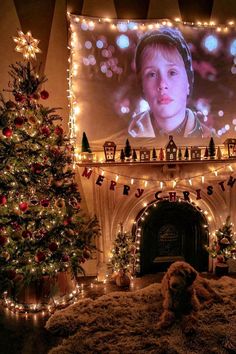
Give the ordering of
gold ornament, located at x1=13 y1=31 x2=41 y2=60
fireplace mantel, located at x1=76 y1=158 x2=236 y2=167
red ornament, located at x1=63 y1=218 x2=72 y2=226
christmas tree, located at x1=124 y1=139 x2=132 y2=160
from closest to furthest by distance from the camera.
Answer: red ornament, located at x1=63 y1=218 x2=72 y2=226
gold ornament, located at x1=13 y1=31 x2=41 y2=60
fireplace mantel, located at x1=76 y1=158 x2=236 y2=167
christmas tree, located at x1=124 y1=139 x2=132 y2=160

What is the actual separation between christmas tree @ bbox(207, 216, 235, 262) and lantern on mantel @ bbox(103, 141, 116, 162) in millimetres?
1733

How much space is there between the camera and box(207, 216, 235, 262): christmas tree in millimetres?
4027

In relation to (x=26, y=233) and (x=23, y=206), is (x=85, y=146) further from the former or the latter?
(x=26, y=233)

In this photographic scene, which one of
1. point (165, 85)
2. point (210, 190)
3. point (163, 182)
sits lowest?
point (210, 190)

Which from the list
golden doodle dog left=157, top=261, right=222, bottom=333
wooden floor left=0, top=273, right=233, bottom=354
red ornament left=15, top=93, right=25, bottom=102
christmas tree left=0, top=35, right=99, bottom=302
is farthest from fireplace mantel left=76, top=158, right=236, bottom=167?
wooden floor left=0, top=273, right=233, bottom=354

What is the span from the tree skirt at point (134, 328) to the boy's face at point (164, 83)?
7.54ft

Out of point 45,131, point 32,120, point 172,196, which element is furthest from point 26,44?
point 172,196

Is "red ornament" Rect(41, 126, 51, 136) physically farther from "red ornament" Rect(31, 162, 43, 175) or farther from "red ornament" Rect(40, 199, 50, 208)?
"red ornament" Rect(40, 199, 50, 208)

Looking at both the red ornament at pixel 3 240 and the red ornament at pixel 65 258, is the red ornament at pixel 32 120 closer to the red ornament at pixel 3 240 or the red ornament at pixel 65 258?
the red ornament at pixel 3 240

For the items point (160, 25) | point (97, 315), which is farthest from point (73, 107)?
point (97, 315)

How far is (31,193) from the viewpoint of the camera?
125 inches

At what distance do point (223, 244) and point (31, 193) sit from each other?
8.29 feet

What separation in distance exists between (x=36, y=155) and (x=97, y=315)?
1.67 metres

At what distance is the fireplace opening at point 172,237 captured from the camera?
13.6ft
